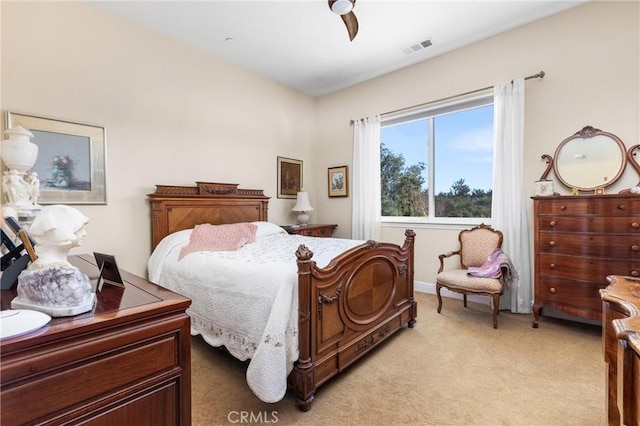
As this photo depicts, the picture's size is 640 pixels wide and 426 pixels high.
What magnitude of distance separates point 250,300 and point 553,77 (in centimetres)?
358

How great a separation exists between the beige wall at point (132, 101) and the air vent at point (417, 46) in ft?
6.49

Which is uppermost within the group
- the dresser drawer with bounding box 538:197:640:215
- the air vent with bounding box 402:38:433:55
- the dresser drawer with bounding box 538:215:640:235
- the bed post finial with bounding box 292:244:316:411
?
the air vent with bounding box 402:38:433:55

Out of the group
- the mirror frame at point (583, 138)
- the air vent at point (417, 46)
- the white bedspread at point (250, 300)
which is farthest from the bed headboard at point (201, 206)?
the mirror frame at point (583, 138)

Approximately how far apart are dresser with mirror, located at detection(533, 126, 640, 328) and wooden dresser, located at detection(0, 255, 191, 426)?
3.06m

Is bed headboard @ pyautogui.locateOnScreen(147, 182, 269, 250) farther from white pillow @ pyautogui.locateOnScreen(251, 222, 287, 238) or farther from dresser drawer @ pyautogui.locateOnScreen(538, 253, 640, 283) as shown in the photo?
dresser drawer @ pyautogui.locateOnScreen(538, 253, 640, 283)

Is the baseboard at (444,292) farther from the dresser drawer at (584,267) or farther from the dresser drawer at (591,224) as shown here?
the dresser drawer at (591,224)

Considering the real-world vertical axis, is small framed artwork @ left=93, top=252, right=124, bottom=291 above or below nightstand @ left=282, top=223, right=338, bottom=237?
above

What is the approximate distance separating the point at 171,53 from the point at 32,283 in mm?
3343

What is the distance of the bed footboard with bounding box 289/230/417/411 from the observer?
1.73 meters

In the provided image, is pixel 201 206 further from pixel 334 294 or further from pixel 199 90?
pixel 334 294

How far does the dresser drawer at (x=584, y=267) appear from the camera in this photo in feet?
7.77

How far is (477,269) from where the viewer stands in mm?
3047

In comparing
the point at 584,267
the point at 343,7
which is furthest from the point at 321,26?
the point at 584,267

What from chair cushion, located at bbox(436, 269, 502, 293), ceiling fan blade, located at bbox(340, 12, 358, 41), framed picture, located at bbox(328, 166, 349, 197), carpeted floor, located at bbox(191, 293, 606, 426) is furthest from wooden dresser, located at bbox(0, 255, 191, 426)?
framed picture, located at bbox(328, 166, 349, 197)
